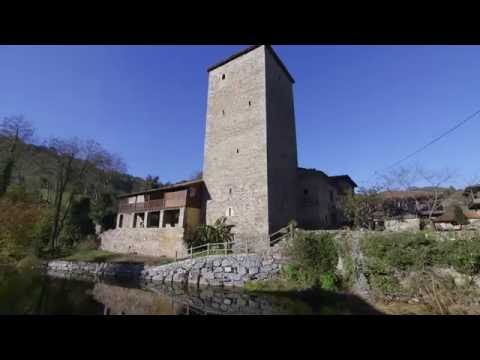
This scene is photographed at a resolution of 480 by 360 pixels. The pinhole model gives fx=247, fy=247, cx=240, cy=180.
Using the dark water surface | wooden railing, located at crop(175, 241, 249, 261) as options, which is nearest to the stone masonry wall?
wooden railing, located at crop(175, 241, 249, 261)

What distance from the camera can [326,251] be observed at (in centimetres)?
1034

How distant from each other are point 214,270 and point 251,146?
8620mm

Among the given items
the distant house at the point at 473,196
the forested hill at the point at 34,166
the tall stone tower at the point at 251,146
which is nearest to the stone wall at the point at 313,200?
the tall stone tower at the point at 251,146

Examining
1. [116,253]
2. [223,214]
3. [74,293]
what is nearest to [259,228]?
[223,214]

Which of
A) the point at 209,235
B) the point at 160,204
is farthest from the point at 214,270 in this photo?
the point at 160,204

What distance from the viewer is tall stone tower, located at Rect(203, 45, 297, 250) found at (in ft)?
52.8

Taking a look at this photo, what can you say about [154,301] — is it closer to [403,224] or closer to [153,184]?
[403,224]

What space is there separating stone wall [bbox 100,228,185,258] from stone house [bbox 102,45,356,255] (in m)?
0.13
